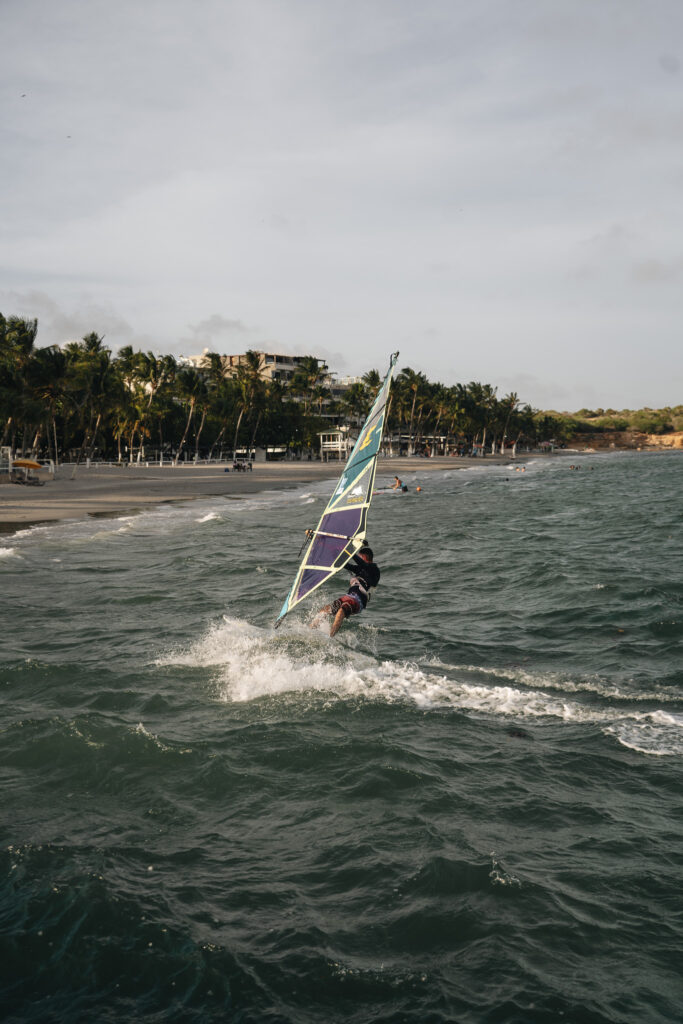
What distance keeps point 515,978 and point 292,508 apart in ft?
115

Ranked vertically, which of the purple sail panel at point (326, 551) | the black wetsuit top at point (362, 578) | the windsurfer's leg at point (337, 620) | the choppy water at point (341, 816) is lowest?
the choppy water at point (341, 816)

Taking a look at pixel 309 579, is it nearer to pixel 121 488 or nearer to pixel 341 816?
pixel 341 816

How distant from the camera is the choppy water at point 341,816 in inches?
194

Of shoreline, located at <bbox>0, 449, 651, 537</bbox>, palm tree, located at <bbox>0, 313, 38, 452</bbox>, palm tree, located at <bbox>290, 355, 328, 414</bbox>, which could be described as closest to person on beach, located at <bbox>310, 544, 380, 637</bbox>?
shoreline, located at <bbox>0, 449, 651, 537</bbox>

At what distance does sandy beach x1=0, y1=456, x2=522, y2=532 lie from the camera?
34.6 meters

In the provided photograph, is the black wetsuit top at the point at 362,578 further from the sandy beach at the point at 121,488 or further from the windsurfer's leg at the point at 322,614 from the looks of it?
the sandy beach at the point at 121,488

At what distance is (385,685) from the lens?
1056cm

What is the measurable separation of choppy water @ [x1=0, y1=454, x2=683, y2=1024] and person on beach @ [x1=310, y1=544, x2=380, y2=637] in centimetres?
65

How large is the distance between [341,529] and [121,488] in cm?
4016

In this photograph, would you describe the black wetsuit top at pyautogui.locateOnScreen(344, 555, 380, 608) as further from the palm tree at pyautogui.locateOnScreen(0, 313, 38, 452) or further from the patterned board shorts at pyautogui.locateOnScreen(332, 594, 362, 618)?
the palm tree at pyautogui.locateOnScreen(0, 313, 38, 452)

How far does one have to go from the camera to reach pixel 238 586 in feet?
59.6

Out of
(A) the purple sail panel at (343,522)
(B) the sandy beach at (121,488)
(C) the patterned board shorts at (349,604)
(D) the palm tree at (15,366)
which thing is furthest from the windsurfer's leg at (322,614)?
(D) the palm tree at (15,366)

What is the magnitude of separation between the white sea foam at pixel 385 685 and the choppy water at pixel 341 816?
5cm

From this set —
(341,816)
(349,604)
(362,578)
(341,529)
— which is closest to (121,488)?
(362,578)
